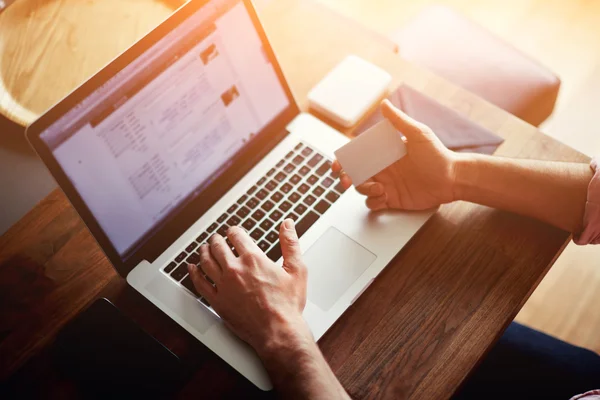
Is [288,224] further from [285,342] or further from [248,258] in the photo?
[285,342]

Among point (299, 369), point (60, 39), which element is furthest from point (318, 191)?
point (60, 39)

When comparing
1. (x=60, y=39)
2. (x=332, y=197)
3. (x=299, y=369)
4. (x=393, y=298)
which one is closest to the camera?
(x=299, y=369)

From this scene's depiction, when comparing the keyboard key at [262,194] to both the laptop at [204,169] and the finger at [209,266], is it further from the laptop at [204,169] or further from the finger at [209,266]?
the finger at [209,266]

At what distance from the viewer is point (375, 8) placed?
2.31 meters

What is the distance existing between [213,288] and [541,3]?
6.89 feet

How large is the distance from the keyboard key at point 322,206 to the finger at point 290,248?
0.09 metres

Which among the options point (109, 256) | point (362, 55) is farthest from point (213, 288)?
point (362, 55)

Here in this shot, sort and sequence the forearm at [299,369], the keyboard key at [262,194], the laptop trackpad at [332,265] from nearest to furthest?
the forearm at [299,369], the laptop trackpad at [332,265], the keyboard key at [262,194]

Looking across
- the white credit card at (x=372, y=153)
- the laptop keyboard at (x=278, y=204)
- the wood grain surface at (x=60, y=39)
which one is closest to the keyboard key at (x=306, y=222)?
the laptop keyboard at (x=278, y=204)

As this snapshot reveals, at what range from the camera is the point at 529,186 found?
3.14 feet

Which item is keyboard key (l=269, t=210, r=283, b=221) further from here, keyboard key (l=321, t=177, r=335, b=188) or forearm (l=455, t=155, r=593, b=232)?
forearm (l=455, t=155, r=593, b=232)

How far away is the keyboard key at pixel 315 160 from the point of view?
1045 millimetres

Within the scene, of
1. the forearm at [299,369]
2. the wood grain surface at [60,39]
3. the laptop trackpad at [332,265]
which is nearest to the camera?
the forearm at [299,369]

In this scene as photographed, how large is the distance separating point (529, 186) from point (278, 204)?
449 mm
